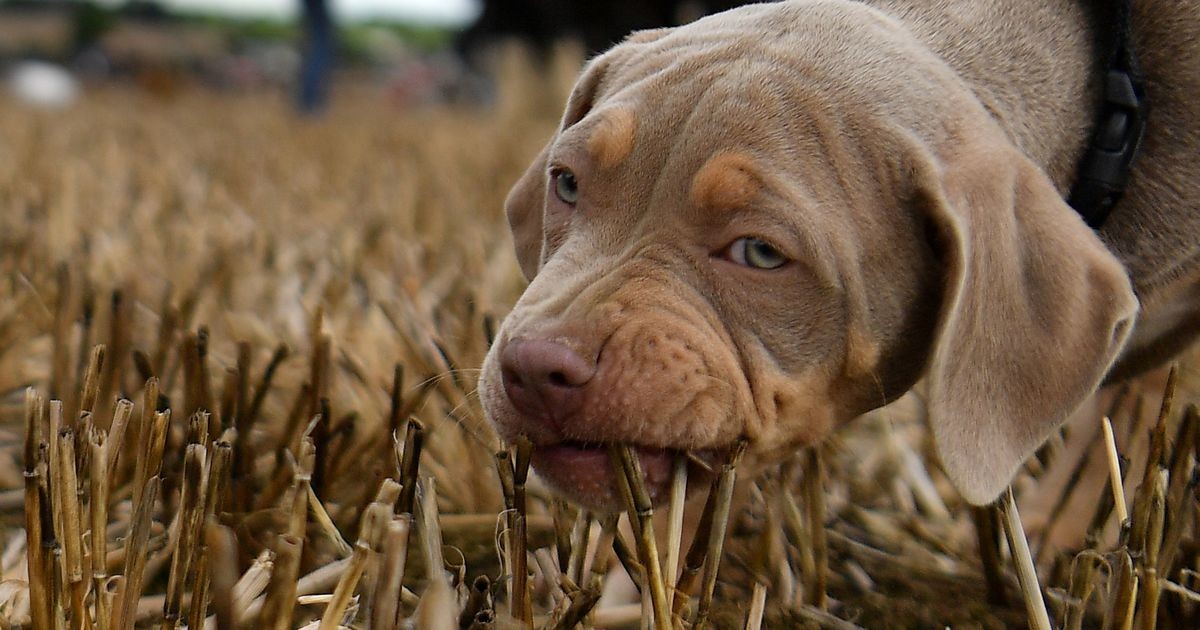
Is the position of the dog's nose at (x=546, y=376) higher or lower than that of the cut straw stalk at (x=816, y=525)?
higher

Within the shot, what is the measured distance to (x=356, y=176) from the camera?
8344mm

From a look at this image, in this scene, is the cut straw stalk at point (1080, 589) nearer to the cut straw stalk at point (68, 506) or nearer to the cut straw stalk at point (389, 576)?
the cut straw stalk at point (389, 576)

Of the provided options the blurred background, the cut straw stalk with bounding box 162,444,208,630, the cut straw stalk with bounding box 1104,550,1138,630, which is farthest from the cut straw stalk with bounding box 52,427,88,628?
the blurred background

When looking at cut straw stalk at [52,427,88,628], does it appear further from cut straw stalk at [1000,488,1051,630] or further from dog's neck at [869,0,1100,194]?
dog's neck at [869,0,1100,194]

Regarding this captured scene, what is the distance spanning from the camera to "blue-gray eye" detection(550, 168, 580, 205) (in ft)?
9.11

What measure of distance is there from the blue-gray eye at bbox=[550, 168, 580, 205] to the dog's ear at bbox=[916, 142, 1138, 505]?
73cm

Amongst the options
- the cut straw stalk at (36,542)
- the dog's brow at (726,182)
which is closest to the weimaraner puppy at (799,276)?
the dog's brow at (726,182)

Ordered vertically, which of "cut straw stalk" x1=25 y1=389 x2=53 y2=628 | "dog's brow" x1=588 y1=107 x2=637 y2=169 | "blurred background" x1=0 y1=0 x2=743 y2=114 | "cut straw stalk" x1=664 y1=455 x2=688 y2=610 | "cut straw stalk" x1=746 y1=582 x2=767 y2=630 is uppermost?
"dog's brow" x1=588 y1=107 x2=637 y2=169

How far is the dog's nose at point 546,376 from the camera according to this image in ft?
7.50

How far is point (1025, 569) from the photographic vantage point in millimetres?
2355

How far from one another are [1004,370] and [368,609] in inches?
49.6

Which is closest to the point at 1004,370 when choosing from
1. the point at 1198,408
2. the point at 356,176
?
the point at 1198,408

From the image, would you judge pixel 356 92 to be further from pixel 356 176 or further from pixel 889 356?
pixel 889 356

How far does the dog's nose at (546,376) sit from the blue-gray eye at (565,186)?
537 mm
